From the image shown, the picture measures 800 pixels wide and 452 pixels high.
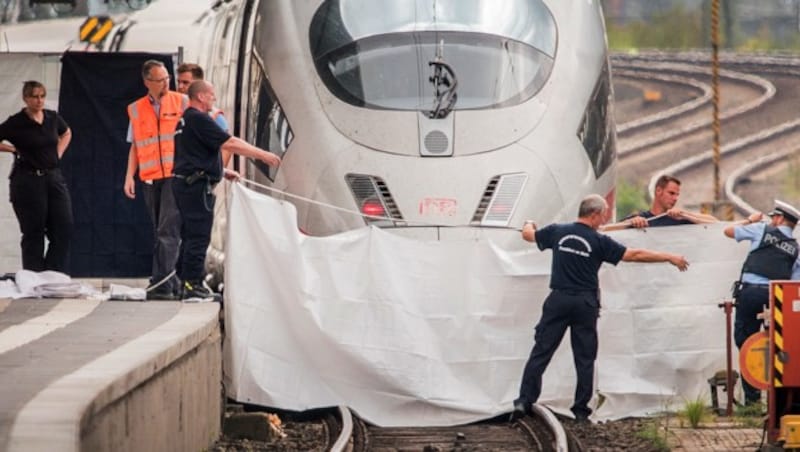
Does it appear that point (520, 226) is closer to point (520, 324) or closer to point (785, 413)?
point (520, 324)

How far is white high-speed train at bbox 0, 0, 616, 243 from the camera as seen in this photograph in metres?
18.2

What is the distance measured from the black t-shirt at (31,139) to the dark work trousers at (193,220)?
77.0 inches

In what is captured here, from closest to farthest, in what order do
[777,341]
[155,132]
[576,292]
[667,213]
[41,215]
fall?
[777,341]
[576,292]
[155,132]
[667,213]
[41,215]

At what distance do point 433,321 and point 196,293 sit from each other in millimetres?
1770

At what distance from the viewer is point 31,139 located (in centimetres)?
1784

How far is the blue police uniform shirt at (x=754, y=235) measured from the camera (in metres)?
16.5

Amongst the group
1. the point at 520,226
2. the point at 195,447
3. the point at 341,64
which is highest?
the point at 341,64

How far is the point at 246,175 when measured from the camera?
19797 mm

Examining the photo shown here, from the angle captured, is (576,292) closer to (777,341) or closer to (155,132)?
(777,341)

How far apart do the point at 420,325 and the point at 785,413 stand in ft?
11.1

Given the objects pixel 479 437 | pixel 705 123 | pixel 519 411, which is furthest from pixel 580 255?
pixel 705 123

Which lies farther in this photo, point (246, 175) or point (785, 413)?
point (246, 175)

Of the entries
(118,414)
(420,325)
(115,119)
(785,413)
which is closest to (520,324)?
(420,325)

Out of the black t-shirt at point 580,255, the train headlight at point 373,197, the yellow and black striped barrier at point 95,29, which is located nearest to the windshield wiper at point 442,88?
the train headlight at point 373,197
